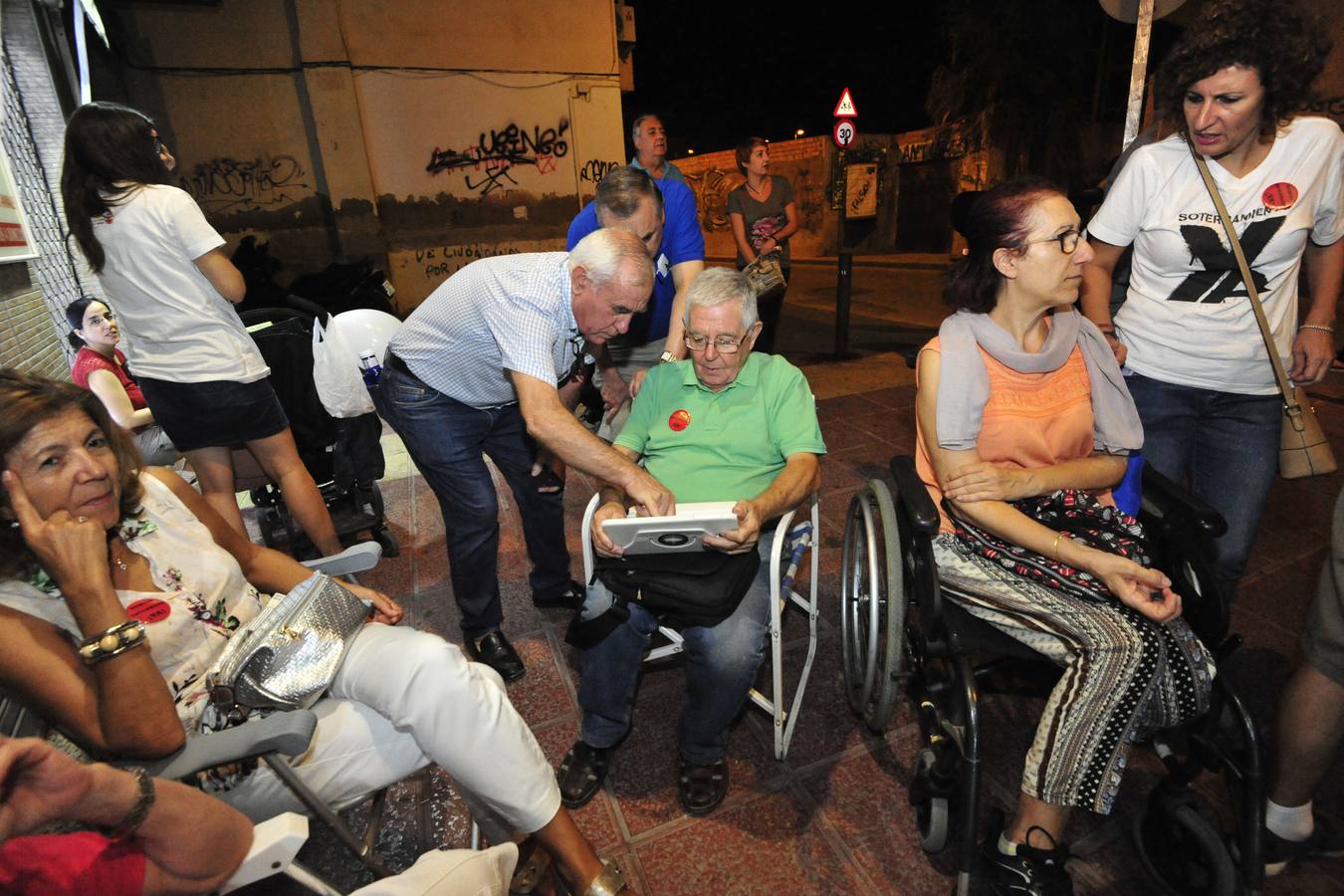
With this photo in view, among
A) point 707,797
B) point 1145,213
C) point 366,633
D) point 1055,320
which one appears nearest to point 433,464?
point 366,633

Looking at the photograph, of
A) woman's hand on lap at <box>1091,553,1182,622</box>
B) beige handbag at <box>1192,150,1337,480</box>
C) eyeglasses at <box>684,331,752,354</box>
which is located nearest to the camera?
woman's hand on lap at <box>1091,553,1182,622</box>

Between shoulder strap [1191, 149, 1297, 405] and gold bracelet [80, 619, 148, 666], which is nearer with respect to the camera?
gold bracelet [80, 619, 148, 666]

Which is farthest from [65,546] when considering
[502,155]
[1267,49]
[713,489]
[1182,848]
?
[502,155]

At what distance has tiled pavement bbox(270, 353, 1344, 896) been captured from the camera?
68.9 inches

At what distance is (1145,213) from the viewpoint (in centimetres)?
203

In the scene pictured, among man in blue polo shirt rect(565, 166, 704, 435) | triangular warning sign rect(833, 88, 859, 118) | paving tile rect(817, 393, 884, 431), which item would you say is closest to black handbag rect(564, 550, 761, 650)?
man in blue polo shirt rect(565, 166, 704, 435)

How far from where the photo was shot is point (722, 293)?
1.99 metres

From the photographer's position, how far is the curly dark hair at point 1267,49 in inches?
69.7

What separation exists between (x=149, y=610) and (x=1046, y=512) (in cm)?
232

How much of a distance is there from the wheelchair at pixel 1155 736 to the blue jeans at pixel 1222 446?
0.26 meters

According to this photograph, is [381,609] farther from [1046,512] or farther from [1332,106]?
[1332,106]

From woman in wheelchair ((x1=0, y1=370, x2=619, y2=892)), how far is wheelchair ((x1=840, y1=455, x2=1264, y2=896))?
857 mm

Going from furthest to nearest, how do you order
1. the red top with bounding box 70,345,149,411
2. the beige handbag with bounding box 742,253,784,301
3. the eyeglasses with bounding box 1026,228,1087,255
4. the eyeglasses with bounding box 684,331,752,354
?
the beige handbag with bounding box 742,253,784,301 < the red top with bounding box 70,345,149,411 < the eyeglasses with bounding box 684,331,752,354 < the eyeglasses with bounding box 1026,228,1087,255

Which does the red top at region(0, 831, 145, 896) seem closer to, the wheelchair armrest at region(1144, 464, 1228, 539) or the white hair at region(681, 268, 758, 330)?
the white hair at region(681, 268, 758, 330)
